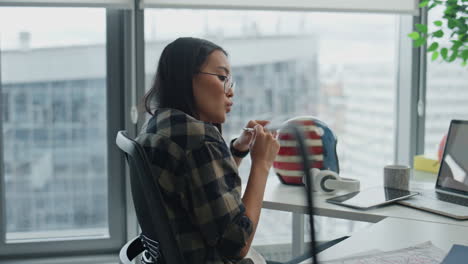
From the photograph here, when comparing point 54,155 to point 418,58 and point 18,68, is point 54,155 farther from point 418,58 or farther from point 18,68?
point 418,58

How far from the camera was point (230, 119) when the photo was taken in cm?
247

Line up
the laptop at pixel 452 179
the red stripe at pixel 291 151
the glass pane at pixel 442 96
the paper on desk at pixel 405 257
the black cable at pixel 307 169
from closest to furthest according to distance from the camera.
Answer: the black cable at pixel 307 169 < the paper on desk at pixel 405 257 < the laptop at pixel 452 179 < the red stripe at pixel 291 151 < the glass pane at pixel 442 96

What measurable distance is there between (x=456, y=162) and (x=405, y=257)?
743mm

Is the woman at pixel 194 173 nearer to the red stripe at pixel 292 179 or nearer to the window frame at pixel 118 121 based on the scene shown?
the red stripe at pixel 292 179

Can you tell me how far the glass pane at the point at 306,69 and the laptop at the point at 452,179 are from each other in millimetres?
569

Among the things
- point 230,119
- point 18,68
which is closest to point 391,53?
point 230,119

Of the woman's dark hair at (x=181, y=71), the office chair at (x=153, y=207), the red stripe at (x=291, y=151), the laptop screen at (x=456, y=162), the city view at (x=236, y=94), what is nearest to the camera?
the office chair at (x=153, y=207)

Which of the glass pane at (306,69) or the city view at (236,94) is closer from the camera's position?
the city view at (236,94)

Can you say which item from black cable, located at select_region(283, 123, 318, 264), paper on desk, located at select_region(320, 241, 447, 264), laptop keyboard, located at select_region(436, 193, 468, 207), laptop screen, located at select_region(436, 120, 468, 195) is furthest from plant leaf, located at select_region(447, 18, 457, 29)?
black cable, located at select_region(283, 123, 318, 264)

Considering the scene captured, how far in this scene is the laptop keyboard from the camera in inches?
62.9

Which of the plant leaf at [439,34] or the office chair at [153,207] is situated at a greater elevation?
the plant leaf at [439,34]

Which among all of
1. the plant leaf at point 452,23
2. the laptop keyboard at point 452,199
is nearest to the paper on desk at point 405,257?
the laptop keyboard at point 452,199

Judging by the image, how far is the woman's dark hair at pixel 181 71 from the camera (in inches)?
48.1

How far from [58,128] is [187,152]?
52.6 inches
